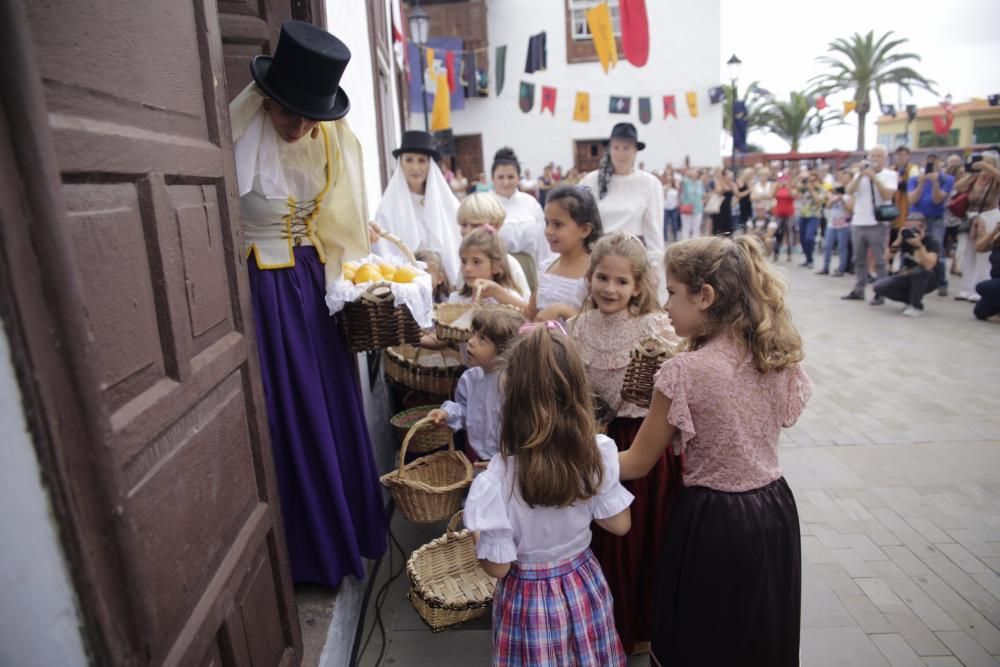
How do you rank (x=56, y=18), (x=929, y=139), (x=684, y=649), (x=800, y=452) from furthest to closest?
(x=929, y=139) → (x=800, y=452) → (x=684, y=649) → (x=56, y=18)

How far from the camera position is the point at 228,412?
168cm

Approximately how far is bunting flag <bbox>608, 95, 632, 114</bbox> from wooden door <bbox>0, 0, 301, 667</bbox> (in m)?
18.5

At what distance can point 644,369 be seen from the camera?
2107 mm

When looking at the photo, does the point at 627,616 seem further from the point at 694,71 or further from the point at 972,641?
the point at 694,71

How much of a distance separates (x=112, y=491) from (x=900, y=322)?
890 centimetres

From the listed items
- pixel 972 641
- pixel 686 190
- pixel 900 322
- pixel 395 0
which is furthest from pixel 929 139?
pixel 972 641

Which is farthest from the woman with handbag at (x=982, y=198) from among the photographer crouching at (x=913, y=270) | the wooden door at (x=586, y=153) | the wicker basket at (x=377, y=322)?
the wooden door at (x=586, y=153)

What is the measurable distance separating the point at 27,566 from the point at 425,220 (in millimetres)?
3731

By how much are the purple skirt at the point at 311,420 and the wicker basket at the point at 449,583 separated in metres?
0.29

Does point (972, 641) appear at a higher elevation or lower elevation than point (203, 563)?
lower

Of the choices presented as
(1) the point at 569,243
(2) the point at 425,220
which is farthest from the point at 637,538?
(2) the point at 425,220

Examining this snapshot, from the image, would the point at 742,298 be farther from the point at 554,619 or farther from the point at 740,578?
the point at 554,619

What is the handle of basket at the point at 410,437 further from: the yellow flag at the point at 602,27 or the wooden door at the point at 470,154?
the wooden door at the point at 470,154

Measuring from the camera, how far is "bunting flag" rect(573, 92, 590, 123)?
1775 centimetres
